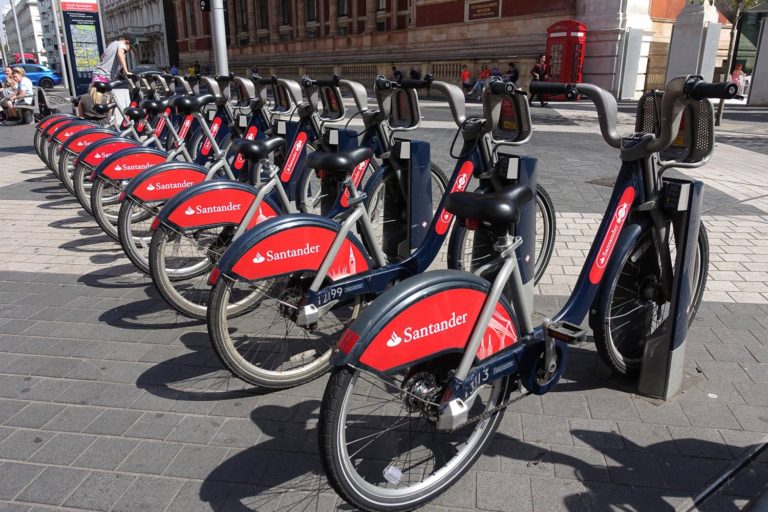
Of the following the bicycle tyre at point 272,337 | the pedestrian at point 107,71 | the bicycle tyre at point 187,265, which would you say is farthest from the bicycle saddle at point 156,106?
the pedestrian at point 107,71

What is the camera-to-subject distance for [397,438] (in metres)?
2.58

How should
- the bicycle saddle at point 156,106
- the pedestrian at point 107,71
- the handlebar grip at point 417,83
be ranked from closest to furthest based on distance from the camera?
the handlebar grip at point 417,83 < the bicycle saddle at point 156,106 < the pedestrian at point 107,71

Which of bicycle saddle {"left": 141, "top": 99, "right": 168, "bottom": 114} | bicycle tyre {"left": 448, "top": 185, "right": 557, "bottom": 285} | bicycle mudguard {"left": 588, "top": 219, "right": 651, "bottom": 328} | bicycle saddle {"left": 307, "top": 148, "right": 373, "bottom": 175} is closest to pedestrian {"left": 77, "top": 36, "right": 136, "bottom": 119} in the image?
bicycle saddle {"left": 141, "top": 99, "right": 168, "bottom": 114}

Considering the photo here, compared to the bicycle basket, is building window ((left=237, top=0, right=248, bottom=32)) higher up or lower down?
higher up

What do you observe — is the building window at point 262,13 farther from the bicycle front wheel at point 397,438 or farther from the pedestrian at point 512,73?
the bicycle front wheel at point 397,438

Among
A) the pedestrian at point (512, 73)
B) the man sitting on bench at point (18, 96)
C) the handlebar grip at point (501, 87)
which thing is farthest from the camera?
the pedestrian at point (512, 73)

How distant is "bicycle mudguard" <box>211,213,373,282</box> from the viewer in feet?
9.36

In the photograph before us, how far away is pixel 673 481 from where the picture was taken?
2.33m

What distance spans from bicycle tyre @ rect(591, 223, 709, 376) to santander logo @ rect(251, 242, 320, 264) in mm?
1438

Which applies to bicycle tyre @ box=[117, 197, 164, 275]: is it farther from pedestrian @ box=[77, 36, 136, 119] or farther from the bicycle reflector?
pedestrian @ box=[77, 36, 136, 119]

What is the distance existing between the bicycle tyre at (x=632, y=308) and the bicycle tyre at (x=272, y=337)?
4.21 feet

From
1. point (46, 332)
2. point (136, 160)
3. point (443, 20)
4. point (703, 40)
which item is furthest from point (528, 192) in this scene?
point (443, 20)

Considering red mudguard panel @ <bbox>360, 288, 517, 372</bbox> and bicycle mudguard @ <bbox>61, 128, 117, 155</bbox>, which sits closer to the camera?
red mudguard panel @ <bbox>360, 288, 517, 372</bbox>

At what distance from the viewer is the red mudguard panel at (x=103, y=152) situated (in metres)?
5.57
